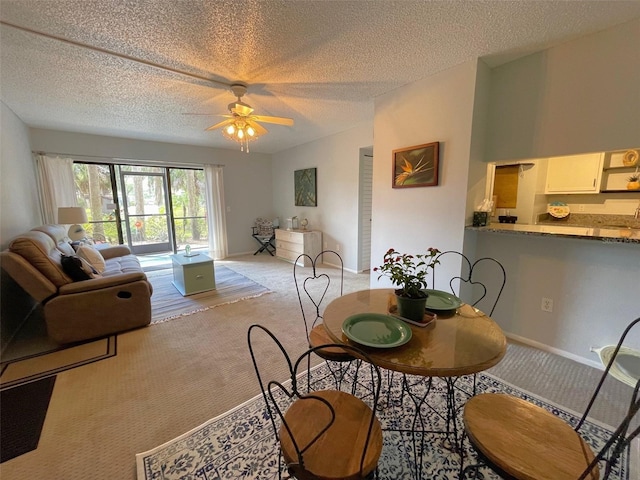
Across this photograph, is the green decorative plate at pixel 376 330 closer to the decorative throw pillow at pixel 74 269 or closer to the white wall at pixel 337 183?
the decorative throw pillow at pixel 74 269

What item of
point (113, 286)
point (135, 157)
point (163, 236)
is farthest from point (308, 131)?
point (163, 236)

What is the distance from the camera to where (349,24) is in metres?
1.74

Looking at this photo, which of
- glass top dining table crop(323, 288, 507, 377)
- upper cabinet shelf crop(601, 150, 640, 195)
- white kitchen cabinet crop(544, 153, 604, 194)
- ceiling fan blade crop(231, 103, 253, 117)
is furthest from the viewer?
white kitchen cabinet crop(544, 153, 604, 194)

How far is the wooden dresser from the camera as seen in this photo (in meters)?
4.99

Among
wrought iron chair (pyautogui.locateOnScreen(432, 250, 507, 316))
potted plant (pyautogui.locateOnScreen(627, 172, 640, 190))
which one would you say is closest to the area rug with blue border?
wrought iron chair (pyautogui.locateOnScreen(432, 250, 507, 316))

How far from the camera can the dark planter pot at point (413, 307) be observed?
1284 mm

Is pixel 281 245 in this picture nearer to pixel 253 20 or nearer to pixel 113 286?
pixel 113 286

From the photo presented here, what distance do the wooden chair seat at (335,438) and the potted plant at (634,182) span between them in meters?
3.70

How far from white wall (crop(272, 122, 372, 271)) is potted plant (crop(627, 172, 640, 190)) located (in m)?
2.91

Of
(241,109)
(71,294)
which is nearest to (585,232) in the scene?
(241,109)

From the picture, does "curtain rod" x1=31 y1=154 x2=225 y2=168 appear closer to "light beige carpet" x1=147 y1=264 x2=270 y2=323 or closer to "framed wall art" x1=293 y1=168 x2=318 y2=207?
"framed wall art" x1=293 y1=168 x2=318 y2=207

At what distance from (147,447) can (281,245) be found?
4.33 meters

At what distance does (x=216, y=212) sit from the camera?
220 inches

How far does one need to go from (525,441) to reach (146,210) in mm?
6487
